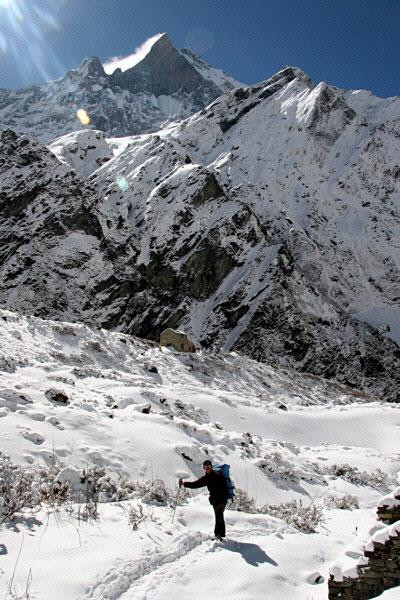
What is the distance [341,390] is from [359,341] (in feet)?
120

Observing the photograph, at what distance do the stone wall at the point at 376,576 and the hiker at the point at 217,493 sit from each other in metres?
2.20

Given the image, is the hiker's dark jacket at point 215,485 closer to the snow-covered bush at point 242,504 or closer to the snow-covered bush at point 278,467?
the snow-covered bush at point 242,504

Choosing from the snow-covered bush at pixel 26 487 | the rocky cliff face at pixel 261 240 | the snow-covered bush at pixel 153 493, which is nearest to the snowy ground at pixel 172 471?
the snow-covered bush at pixel 26 487

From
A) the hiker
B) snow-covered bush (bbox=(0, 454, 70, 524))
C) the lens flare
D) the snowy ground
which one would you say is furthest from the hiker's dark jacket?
the lens flare

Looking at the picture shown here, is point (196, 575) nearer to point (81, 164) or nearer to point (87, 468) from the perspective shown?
point (87, 468)

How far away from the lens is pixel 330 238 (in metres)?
98.2

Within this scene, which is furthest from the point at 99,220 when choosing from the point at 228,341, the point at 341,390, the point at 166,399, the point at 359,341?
the point at 166,399

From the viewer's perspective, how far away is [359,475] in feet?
53.8

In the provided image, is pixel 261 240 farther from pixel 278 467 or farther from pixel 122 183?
pixel 278 467

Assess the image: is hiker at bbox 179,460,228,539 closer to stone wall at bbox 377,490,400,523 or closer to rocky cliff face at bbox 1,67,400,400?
stone wall at bbox 377,490,400,523

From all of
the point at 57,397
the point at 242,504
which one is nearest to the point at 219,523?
the point at 242,504

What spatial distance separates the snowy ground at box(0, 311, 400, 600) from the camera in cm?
607

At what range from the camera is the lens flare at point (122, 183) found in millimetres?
107500

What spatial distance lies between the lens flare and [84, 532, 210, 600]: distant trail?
10416cm
